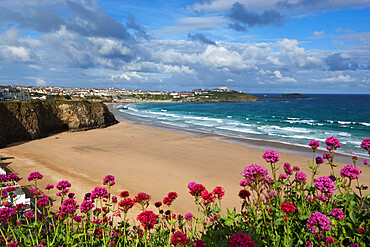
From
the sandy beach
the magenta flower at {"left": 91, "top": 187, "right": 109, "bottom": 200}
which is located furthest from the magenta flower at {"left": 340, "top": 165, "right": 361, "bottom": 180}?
the sandy beach

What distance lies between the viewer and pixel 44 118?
27125 millimetres

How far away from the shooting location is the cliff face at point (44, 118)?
2206 cm

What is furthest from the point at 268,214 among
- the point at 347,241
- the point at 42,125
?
the point at 42,125

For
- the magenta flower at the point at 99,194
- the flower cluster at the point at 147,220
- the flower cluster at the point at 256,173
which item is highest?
the flower cluster at the point at 256,173

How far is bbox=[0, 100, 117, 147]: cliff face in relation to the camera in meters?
22.1

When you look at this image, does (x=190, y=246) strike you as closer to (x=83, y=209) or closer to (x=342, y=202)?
(x=83, y=209)

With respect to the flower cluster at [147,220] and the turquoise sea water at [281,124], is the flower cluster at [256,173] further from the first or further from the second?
the turquoise sea water at [281,124]

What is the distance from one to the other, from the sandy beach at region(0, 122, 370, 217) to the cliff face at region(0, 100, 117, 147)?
176 cm

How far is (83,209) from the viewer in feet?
10.6

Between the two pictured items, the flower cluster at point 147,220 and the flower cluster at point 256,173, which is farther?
the flower cluster at point 256,173

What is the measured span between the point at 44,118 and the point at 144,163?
719 inches

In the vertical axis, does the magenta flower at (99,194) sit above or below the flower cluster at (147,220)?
below

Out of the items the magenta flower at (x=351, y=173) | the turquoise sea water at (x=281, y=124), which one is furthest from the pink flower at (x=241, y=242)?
the turquoise sea water at (x=281, y=124)

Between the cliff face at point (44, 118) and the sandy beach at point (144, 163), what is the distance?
5.77 feet
